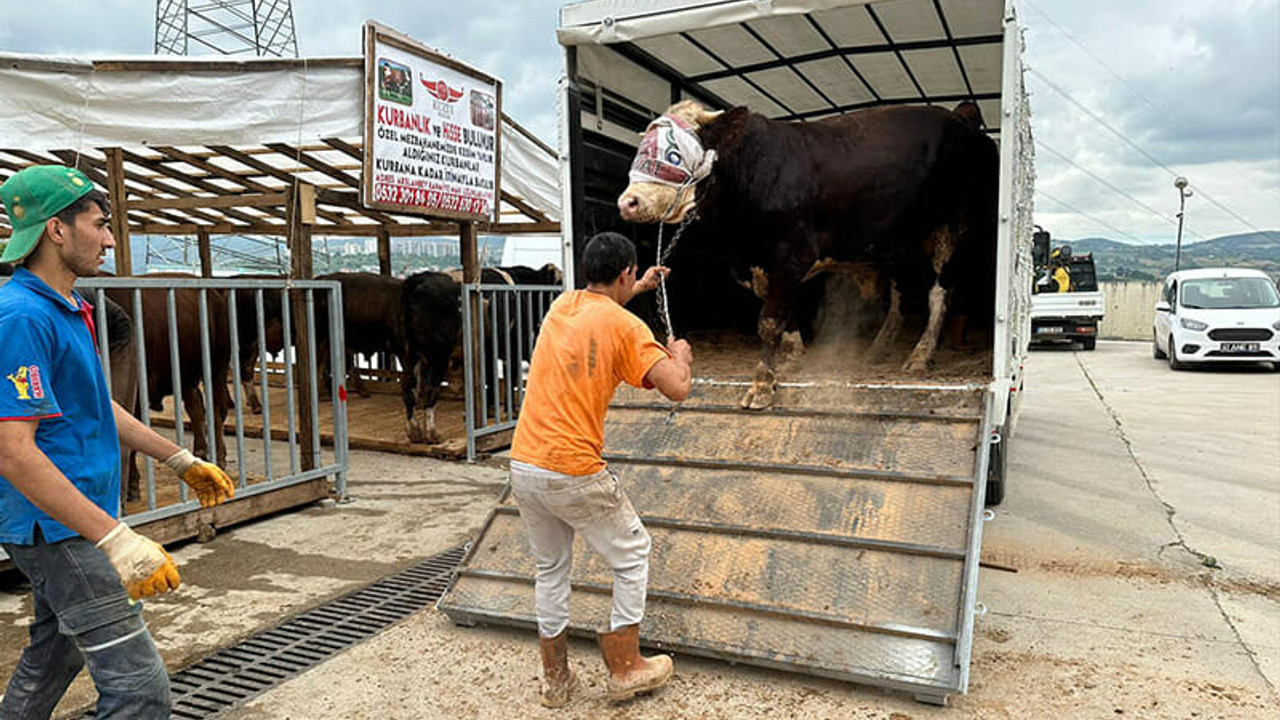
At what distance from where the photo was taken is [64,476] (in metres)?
1.85

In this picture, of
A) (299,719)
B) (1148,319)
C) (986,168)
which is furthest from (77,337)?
(1148,319)

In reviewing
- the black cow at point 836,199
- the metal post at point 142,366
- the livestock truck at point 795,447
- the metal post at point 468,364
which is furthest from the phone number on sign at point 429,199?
the black cow at point 836,199

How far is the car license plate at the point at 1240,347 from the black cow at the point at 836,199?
437 inches

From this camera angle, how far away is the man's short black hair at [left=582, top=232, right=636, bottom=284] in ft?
9.43

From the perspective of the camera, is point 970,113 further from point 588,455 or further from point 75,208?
point 75,208

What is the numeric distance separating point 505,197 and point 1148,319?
23371mm

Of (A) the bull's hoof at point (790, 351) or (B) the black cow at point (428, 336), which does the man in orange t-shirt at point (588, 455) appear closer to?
(A) the bull's hoof at point (790, 351)

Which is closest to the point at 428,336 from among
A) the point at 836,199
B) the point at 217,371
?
the point at 217,371

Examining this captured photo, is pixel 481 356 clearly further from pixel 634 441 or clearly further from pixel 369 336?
pixel 634 441

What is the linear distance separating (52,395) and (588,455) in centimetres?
153

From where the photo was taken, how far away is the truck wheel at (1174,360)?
1406cm

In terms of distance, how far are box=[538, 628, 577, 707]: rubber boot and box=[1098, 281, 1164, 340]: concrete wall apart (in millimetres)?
25368

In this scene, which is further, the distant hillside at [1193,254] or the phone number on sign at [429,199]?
the distant hillside at [1193,254]

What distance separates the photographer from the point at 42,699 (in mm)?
2057
